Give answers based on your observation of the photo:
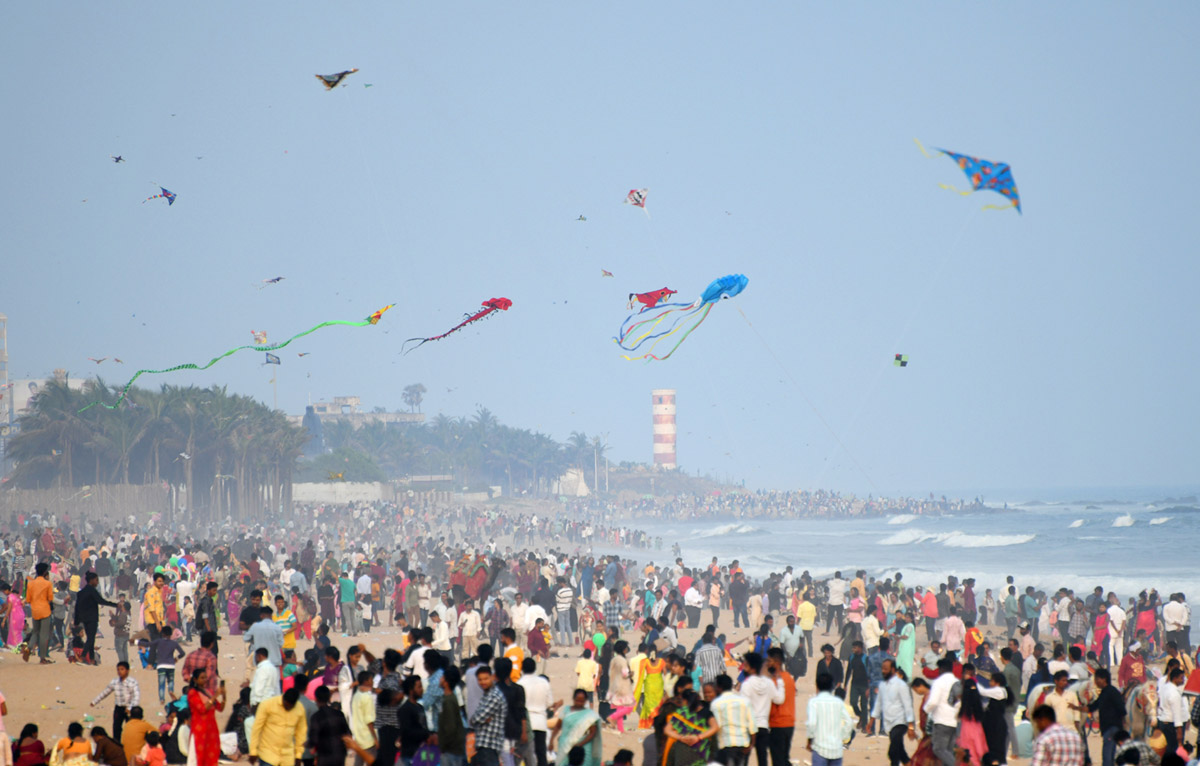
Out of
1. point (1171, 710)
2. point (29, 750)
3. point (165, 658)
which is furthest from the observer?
point (165, 658)

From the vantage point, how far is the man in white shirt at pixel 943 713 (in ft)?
28.9

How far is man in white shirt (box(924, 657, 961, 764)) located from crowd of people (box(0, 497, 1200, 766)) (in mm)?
15

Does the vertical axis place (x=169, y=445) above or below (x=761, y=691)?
above

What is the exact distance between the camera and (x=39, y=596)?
13.8 metres

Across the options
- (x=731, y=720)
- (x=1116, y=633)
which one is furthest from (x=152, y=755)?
(x=1116, y=633)

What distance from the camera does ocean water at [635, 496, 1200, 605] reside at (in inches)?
1677

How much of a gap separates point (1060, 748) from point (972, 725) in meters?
1.28

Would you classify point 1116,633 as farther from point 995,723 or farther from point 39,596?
point 39,596

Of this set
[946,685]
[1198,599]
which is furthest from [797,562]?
[946,685]

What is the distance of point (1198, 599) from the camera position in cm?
3422

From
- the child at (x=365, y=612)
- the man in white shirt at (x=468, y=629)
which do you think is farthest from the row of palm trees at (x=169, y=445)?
the man in white shirt at (x=468, y=629)

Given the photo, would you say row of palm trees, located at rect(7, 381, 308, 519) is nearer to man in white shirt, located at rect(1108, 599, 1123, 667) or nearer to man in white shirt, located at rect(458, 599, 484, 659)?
man in white shirt, located at rect(458, 599, 484, 659)

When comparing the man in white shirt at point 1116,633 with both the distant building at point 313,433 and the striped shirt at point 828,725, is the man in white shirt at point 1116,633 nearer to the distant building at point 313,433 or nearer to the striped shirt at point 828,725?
the striped shirt at point 828,725

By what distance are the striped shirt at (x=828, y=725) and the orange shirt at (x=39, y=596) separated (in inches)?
392
